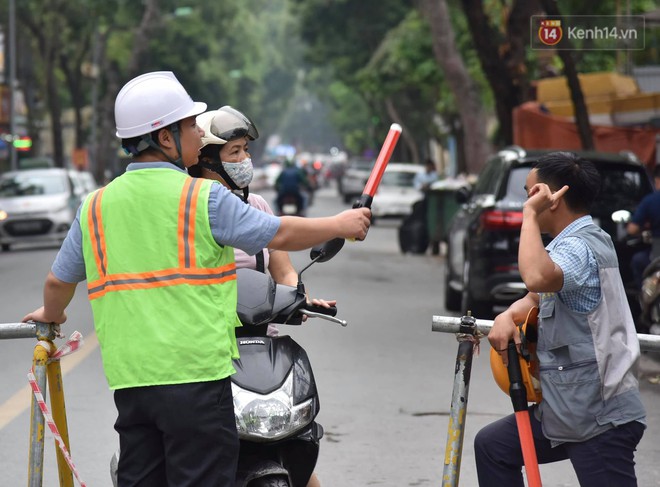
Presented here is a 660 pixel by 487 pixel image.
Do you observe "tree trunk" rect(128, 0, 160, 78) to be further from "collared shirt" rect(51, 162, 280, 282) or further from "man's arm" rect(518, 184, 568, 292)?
"collared shirt" rect(51, 162, 280, 282)

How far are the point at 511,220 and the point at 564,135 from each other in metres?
8.89

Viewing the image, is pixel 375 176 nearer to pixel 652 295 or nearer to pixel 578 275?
pixel 578 275

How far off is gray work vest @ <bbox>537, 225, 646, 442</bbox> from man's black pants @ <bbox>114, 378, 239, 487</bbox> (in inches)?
38.6

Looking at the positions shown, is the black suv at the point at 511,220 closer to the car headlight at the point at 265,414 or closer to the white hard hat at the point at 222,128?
the white hard hat at the point at 222,128

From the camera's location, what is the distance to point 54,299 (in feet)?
14.3

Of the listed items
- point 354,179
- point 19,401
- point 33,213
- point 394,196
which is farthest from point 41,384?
point 354,179

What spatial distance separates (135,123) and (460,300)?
1106cm

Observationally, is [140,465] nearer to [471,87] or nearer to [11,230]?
[11,230]

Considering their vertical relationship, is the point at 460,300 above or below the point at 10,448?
below

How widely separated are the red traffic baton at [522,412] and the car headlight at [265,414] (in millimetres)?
680

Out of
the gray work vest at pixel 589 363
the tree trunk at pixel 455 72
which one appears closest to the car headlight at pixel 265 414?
the gray work vest at pixel 589 363

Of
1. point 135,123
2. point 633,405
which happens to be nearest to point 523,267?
point 633,405

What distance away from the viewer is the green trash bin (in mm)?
24344

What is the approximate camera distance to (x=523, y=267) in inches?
163
